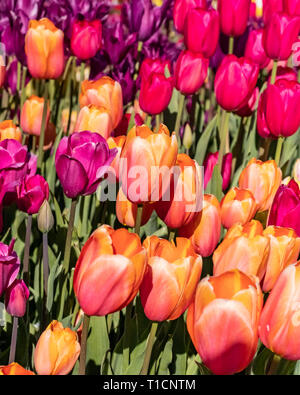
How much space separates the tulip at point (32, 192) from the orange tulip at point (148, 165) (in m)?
0.22

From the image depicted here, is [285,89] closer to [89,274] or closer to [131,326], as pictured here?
[131,326]

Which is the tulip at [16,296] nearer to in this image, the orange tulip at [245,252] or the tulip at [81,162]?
the tulip at [81,162]

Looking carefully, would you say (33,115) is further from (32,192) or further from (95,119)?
(32,192)

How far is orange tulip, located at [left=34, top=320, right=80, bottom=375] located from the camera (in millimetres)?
819

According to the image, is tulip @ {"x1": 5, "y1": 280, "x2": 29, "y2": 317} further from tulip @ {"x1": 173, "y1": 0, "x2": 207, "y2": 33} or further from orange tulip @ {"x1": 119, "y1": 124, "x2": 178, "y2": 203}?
tulip @ {"x1": 173, "y1": 0, "x2": 207, "y2": 33}

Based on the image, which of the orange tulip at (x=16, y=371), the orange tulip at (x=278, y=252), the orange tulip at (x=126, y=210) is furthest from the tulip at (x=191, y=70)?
the orange tulip at (x=16, y=371)

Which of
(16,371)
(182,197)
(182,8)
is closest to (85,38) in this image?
(182,8)

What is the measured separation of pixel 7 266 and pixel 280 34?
1.01 m

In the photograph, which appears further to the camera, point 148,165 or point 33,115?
point 33,115

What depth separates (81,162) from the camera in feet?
3.21

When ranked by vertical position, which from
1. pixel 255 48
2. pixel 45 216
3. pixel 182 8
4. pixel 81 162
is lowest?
pixel 45 216

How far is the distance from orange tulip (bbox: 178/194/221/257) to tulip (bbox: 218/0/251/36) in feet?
2.69

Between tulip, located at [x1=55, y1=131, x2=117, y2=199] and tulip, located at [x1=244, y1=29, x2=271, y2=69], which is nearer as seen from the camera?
tulip, located at [x1=55, y1=131, x2=117, y2=199]

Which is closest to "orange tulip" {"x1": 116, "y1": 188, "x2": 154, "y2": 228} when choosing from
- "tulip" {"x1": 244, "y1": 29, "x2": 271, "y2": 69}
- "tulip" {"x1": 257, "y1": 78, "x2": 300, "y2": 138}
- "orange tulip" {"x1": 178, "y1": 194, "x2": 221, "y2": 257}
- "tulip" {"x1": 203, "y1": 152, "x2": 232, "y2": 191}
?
"orange tulip" {"x1": 178, "y1": 194, "x2": 221, "y2": 257}
